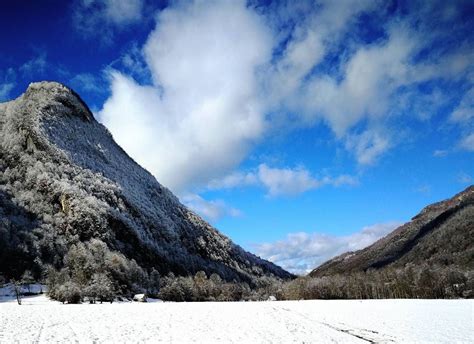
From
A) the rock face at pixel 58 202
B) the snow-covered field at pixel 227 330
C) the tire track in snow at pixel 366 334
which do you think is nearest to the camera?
the snow-covered field at pixel 227 330

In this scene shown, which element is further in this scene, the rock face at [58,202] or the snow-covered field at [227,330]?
the rock face at [58,202]

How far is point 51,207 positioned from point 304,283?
313 feet

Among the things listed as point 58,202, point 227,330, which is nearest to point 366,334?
point 227,330

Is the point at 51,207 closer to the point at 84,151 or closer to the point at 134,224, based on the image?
the point at 134,224

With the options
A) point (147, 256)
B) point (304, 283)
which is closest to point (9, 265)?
point (147, 256)

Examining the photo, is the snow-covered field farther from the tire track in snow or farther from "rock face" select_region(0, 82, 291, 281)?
"rock face" select_region(0, 82, 291, 281)

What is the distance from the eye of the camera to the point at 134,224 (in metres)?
178

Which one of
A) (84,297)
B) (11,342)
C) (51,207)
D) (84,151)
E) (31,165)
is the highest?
(84,151)

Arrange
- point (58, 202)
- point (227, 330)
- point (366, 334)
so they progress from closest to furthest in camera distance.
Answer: point (366, 334) → point (227, 330) → point (58, 202)

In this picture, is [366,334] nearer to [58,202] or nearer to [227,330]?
[227,330]

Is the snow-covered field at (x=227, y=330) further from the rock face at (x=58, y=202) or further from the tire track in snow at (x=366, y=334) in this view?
the rock face at (x=58, y=202)

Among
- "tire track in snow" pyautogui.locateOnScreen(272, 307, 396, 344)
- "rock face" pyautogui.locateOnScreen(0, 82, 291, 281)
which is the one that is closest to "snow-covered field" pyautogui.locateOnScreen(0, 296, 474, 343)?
"tire track in snow" pyautogui.locateOnScreen(272, 307, 396, 344)

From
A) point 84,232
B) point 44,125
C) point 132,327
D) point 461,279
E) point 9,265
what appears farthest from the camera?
point 44,125

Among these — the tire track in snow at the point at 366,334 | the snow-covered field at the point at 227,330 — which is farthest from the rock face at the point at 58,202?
the tire track in snow at the point at 366,334
